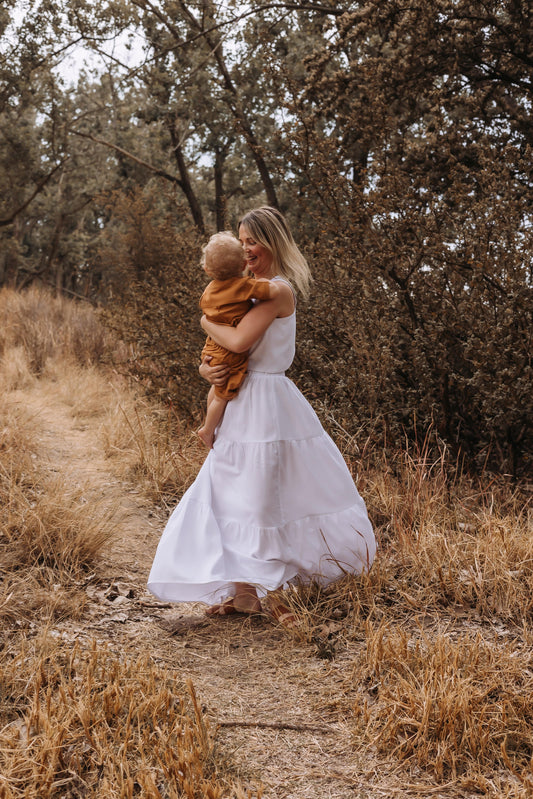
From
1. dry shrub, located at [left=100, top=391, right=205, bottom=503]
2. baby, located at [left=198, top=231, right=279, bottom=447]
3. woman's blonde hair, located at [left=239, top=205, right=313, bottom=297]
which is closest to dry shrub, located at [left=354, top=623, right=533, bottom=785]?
baby, located at [left=198, top=231, right=279, bottom=447]

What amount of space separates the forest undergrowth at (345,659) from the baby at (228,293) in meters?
1.06

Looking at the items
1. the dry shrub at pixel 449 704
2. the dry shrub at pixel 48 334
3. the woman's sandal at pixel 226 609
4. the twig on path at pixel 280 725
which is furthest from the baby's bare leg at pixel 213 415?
the dry shrub at pixel 48 334

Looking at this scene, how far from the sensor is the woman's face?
318 centimetres

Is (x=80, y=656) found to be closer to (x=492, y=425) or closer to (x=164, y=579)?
(x=164, y=579)

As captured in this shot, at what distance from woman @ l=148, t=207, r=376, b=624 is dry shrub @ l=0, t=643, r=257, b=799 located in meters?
0.66

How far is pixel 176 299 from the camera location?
25.2 feet

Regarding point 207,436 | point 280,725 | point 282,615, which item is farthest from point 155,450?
point 280,725

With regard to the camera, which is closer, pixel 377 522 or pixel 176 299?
pixel 377 522

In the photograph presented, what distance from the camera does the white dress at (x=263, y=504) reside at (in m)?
3.22

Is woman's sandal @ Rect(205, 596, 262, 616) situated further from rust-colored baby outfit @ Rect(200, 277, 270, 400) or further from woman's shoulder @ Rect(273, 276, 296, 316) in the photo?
woman's shoulder @ Rect(273, 276, 296, 316)

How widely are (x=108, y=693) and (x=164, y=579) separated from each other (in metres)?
0.82

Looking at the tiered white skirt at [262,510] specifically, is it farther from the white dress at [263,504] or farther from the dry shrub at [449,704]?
the dry shrub at [449,704]

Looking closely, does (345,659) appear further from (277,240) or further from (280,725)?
(277,240)

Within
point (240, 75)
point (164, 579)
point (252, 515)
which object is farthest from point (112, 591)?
point (240, 75)
